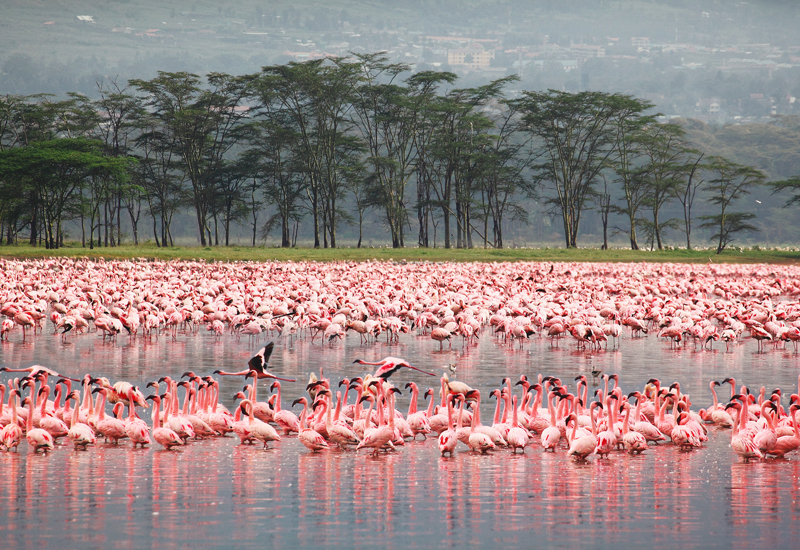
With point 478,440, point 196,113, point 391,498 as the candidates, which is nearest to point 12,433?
point 391,498

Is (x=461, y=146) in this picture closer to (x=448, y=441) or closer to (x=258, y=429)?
(x=258, y=429)

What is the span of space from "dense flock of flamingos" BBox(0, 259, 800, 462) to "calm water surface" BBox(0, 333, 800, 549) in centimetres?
23

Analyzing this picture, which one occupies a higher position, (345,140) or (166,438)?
(345,140)

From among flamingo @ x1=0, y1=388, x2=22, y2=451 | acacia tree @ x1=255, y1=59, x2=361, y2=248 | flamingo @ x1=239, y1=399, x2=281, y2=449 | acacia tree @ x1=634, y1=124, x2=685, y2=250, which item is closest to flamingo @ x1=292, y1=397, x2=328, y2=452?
flamingo @ x1=239, y1=399, x2=281, y2=449

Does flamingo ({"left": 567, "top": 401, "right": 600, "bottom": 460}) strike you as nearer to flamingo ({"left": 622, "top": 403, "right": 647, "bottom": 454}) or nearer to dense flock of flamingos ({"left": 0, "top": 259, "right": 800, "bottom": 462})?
dense flock of flamingos ({"left": 0, "top": 259, "right": 800, "bottom": 462})

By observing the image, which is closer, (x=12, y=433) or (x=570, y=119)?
(x=12, y=433)

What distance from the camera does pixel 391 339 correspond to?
16.7 m

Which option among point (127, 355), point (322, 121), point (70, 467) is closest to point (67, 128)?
point (322, 121)

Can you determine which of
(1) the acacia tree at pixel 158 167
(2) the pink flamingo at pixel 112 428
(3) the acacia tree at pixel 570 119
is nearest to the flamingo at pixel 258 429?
(2) the pink flamingo at pixel 112 428

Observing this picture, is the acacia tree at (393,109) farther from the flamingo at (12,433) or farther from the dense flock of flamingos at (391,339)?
the flamingo at (12,433)

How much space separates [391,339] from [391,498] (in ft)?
32.2

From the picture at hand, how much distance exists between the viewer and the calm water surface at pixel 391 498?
5.91 meters

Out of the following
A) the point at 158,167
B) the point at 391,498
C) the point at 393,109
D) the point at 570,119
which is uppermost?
the point at 393,109

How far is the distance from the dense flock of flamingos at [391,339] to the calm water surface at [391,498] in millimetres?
228
